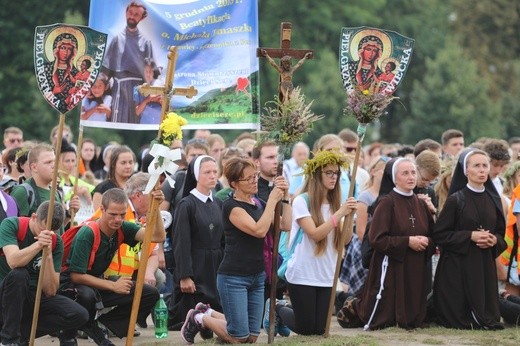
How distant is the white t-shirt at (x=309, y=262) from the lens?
12750 mm

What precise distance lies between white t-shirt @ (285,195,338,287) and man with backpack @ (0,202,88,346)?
7.02ft

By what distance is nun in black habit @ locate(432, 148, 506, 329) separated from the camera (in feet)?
44.9

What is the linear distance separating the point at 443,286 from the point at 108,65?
170 inches

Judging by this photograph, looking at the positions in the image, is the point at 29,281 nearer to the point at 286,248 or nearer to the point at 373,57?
the point at 286,248

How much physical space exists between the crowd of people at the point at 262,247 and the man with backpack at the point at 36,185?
13mm

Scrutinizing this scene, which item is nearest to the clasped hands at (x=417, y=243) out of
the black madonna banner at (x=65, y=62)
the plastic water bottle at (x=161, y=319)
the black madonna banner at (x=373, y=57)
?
the black madonna banner at (x=373, y=57)

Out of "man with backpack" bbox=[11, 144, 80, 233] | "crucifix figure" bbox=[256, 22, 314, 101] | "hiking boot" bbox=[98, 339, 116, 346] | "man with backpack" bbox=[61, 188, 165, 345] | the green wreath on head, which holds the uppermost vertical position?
"crucifix figure" bbox=[256, 22, 314, 101]

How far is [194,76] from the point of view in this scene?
1409 centimetres

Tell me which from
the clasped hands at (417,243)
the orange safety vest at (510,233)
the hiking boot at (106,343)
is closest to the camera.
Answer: the hiking boot at (106,343)

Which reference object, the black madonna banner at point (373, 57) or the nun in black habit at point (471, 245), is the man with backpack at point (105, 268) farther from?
the nun in black habit at point (471, 245)

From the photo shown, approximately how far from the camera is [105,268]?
12648 mm

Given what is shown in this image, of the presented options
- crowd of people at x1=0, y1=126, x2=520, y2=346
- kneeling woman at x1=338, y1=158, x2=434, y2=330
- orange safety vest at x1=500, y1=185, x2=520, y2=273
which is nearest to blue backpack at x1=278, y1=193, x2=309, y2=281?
crowd of people at x1=0, y1=126, x2=520, y2=346

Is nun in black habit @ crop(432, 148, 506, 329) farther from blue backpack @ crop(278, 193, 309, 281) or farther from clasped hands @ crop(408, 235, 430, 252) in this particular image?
blue backpack @ crop(278, 193, 309, 281)

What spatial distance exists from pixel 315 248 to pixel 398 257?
4.00ft
